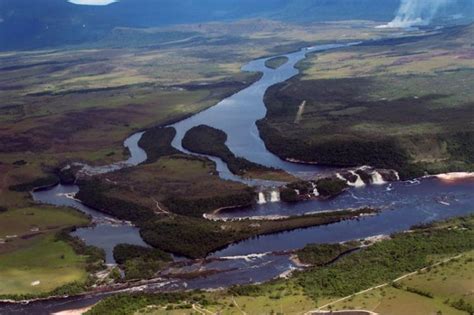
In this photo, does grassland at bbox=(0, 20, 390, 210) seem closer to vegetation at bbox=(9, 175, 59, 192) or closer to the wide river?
vegetation at bbox=(9, 175, 59, 192)

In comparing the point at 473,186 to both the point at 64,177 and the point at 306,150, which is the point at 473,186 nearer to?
the point at 306,150

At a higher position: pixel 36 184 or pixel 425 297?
pixel 425 297

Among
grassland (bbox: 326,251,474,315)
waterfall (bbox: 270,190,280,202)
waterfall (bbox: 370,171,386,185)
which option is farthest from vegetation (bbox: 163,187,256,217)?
grassland (bbox: 326,251,474,315)

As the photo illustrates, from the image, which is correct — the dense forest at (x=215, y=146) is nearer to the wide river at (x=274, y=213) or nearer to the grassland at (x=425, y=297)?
the wide river at (x=274, y=213)

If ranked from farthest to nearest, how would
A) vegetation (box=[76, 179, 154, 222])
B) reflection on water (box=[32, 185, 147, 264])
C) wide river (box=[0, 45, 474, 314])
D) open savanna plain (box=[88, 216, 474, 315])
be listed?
vegetation (box=[76, 179, 154, 222])
reflection on water (box=[32, 185, 147, 264])
wide river (box=[0, 45, 474, 314])
open savanna plain (box=[88, 216, 474, 315])

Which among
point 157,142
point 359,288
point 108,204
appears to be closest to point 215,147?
point 157,142

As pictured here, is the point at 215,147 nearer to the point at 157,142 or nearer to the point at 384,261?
the point at 157,142

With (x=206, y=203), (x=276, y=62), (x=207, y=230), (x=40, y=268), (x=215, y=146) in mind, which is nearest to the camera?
(x=40, y=268)
